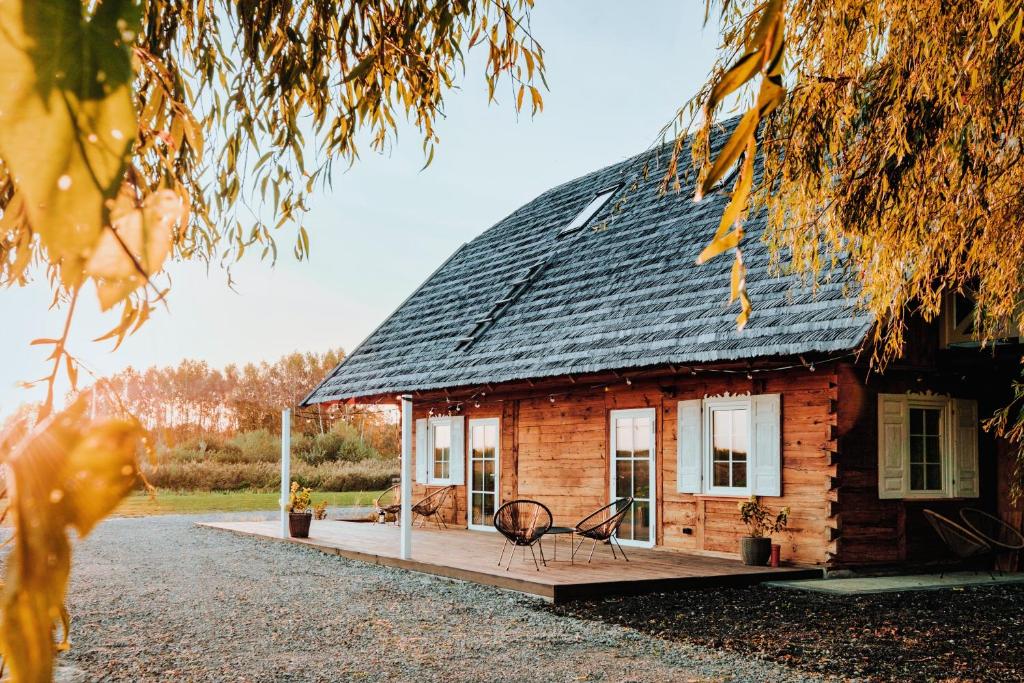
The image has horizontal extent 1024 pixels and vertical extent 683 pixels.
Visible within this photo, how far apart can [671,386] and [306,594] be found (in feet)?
17.2

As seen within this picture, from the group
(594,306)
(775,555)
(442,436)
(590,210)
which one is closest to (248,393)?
(442,436)

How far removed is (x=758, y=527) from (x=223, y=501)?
754 inches

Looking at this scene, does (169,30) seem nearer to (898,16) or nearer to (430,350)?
(898,16)

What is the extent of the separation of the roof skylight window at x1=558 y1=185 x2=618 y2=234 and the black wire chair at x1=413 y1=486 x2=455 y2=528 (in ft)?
16.3

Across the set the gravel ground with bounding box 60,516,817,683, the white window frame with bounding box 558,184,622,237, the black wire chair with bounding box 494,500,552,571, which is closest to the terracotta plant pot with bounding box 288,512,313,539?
the gravel ground with bounding box 60,516,817,683

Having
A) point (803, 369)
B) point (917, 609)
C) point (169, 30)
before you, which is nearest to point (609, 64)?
point (803, 369)

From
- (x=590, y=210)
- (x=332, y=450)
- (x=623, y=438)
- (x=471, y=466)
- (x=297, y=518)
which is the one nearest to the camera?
(x=623, y=438)

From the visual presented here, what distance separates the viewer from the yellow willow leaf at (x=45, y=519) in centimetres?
34

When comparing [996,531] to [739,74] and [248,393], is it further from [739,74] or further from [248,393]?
[248,393]

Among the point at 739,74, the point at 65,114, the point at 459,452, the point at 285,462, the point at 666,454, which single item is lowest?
the point at 285,462

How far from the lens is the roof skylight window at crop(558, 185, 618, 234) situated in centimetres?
1758

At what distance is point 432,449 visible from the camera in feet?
57.0

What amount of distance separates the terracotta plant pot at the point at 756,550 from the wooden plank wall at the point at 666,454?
0.39 metres

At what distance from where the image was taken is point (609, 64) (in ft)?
33.1
